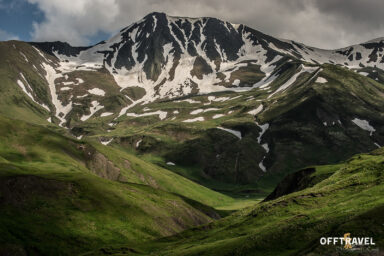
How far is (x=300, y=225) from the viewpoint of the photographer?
35719 mm

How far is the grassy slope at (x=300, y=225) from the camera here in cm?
2755

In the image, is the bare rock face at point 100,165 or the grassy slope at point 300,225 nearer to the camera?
the grassy slope at point 300,225

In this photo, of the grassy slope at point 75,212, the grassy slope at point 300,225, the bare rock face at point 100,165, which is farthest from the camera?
the bare rock face at point 100,165

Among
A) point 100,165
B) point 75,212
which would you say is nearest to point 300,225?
point 75,212

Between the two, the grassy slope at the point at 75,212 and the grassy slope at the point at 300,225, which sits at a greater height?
the grassy slope at the point at 75,212

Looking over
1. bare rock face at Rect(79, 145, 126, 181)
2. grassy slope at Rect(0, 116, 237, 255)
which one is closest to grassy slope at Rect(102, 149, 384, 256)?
grassy slope at Rect(0, 116, 237, 255)

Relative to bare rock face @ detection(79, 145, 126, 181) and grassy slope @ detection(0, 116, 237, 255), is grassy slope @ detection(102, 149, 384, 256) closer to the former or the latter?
grassy slope @ detection(0, 116, 237, 255)

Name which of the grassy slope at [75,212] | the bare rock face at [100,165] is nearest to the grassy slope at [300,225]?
the grassy slope at [75,212]

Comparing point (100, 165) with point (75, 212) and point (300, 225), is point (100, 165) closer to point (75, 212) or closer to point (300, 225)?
point (75, 212)

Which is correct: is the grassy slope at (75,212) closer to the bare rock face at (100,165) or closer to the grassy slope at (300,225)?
the grassy slope at (300,225)

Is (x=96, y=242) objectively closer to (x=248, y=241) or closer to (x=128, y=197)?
(x=128, y=197)

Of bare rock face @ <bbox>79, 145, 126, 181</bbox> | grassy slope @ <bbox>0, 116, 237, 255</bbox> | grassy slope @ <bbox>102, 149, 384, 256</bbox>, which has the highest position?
bare rock face @ <bbox>79, 145, 126, 181</bbox>

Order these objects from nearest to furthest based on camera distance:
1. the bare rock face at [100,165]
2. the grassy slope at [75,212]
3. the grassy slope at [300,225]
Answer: the grassy slope at [300,225] → the grassy slope at [75,212] → the bare rock face at [100,165]

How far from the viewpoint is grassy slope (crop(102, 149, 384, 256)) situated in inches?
1085
